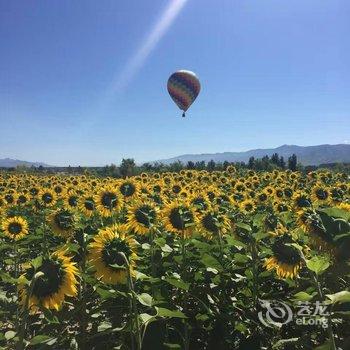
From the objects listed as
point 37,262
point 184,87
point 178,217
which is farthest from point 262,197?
point 184,87

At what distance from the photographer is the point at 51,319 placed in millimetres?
3473

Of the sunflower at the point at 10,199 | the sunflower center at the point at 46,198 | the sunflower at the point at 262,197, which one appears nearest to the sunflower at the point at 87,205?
the sunflower center at the point at 46,198

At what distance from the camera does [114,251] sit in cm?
382

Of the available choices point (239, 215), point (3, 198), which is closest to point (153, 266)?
point (239, 215)

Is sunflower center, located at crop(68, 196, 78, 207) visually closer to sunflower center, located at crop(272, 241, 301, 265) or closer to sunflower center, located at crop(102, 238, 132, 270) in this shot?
sunflower center, located at crop(102, 238, 132, 270)

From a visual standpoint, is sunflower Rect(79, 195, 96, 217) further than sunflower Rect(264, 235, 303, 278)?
Yes

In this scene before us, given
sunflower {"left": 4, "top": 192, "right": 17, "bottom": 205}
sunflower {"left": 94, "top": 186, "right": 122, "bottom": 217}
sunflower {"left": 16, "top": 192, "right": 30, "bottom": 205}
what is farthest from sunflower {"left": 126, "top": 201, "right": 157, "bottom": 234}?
sunflower {"left": 4, "top": 192, "right": 17, "bottom": 205}

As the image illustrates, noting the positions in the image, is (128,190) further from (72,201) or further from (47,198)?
(47,198)

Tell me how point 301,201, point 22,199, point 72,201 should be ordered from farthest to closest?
point 22,199, point 72,201, point 301,201

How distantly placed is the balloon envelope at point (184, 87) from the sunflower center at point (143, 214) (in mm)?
30652

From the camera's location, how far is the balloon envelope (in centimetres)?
3584

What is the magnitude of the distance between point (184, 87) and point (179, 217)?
102ft

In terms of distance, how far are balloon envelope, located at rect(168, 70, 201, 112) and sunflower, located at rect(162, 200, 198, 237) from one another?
30521mm

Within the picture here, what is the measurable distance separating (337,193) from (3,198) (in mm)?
8534
